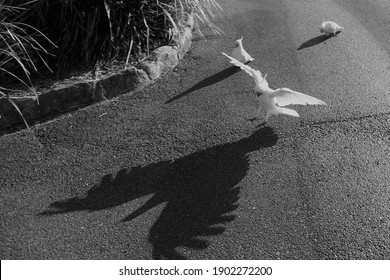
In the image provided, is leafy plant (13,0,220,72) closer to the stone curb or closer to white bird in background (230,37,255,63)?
the stone curb

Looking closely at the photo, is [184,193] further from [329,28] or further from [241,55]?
[329,28]

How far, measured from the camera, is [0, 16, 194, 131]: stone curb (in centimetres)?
425

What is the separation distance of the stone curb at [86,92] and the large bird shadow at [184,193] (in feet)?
3.73

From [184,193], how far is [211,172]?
1.06 ft

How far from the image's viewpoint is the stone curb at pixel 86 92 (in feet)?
14.0

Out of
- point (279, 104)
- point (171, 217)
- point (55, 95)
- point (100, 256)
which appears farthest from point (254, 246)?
point (55, 95)

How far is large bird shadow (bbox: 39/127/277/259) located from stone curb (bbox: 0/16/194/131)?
1138 millimetres

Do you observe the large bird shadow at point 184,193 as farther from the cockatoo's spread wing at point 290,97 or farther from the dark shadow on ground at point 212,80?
the dark shadow on ground at point 212,80

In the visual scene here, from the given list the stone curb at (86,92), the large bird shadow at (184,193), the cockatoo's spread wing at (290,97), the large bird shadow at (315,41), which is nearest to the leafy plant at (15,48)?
the stone curb at (86,92)

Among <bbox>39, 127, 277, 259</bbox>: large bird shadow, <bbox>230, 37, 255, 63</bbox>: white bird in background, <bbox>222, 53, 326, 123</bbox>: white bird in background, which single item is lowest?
<bbox>39, 127, 277, 259</bbox>: large bird shadow

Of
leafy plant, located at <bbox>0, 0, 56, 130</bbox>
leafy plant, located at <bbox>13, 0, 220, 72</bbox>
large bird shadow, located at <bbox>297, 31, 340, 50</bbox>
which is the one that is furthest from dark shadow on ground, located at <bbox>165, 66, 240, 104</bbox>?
leafy plant, located at <bbox>0, 0, 56, 130</bbox>

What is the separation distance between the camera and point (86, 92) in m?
4.46

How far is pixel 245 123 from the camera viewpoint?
13.8 ft
